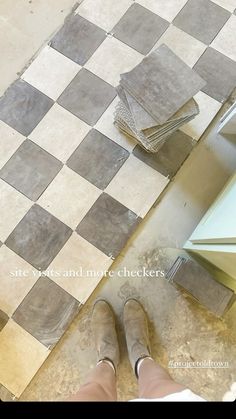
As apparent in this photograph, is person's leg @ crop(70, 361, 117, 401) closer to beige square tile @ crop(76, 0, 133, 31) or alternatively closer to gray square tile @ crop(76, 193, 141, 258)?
gray square tile @ crop(76, 193, 141, 258)

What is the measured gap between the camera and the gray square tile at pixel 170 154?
1.79 metres

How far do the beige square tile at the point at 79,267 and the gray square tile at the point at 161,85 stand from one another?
2.01ft

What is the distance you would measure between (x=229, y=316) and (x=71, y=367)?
0.67 m

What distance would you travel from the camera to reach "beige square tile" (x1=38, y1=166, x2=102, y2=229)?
173 centimetres

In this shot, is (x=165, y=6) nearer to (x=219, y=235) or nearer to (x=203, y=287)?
(x=219, y=235)

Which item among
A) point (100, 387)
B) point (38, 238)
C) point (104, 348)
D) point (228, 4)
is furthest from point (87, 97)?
point (100, 387)

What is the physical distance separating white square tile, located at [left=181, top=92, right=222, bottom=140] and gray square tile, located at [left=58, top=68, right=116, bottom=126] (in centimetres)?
38

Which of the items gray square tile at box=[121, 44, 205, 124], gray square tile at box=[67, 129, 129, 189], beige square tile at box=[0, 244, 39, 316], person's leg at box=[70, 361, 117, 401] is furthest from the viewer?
gray square tile at box=[67, 129, 129, 189]

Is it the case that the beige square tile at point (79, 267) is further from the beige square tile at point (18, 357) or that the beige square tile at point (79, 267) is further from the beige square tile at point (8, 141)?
the beige square tile at point (8, 141)

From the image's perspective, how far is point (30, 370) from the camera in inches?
63.0

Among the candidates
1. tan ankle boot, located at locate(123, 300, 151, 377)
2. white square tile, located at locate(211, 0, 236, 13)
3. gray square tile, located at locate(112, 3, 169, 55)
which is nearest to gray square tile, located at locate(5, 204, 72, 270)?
tan ankle boot, located at locate(123, 300, 151, 377)

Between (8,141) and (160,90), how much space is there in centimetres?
73

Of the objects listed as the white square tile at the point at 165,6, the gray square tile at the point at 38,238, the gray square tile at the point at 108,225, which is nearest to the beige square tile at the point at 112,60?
the white square tile at the point at 165,6

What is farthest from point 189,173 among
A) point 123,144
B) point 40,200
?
point 40,200
